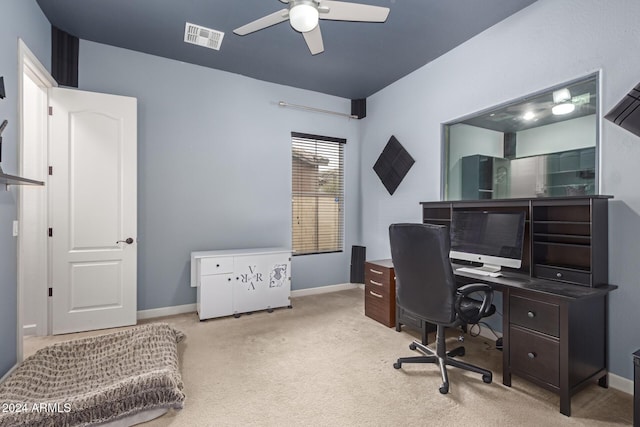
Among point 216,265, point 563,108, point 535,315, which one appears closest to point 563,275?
point 535,315

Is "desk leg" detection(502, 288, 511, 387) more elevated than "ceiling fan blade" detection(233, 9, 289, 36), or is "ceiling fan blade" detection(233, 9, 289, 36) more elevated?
"ceiling fan blade" detection(233, 9, 289, 36)

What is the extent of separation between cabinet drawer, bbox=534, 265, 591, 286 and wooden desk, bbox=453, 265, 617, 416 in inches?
2.5

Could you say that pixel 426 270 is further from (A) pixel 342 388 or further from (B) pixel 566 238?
(B) pixel 566 238

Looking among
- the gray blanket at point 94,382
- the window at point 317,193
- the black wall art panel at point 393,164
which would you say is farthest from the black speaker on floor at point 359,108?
the gray blanket at point 94,382

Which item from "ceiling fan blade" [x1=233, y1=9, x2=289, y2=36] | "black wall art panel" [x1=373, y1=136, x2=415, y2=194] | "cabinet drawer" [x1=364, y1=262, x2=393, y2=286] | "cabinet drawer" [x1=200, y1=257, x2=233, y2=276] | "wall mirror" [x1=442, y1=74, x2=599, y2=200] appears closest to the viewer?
"ceiling fan blade" [x1=233, y1=9, x2=289, y2=36]

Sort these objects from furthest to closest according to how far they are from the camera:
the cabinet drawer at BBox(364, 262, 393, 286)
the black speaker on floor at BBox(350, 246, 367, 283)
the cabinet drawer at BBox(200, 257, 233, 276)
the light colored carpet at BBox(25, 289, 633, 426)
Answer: the black speaker on floor at BBox(350, 246, 367, 283) < the cabinet drawer at BBox(200, 257, 233, 276) < the cabinet drawer at BBox(364, 262, 393, 286) < the light colored carpet at BBox(25, 289, 633, 426)

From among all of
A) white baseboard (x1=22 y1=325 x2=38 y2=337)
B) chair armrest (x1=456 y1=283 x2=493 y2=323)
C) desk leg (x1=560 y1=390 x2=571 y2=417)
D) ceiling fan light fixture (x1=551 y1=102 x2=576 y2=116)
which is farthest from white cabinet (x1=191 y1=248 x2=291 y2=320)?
ceiling fan light fixture (x1=551 y1=102 x2=576 y2=116)

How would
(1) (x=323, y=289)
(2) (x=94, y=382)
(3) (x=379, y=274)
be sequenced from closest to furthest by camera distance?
(2) (x=94, y=382) → (3) (x=379, y=274) → (1) (x=323, y=289)

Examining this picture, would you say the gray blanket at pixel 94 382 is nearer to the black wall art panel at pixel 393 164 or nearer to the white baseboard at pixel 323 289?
the white baseboard at pixel 323 289

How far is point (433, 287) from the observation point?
211 centimetres

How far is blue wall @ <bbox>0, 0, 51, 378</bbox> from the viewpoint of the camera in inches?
80.8

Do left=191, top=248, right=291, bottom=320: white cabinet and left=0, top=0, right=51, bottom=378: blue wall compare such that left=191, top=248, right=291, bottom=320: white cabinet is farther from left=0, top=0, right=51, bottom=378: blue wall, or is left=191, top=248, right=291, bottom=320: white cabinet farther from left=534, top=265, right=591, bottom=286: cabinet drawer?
left=534, top=265, right=591, bottom=286: cabinet drawer

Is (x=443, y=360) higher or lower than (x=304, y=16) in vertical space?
lower

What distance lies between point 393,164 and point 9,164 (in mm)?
3841
